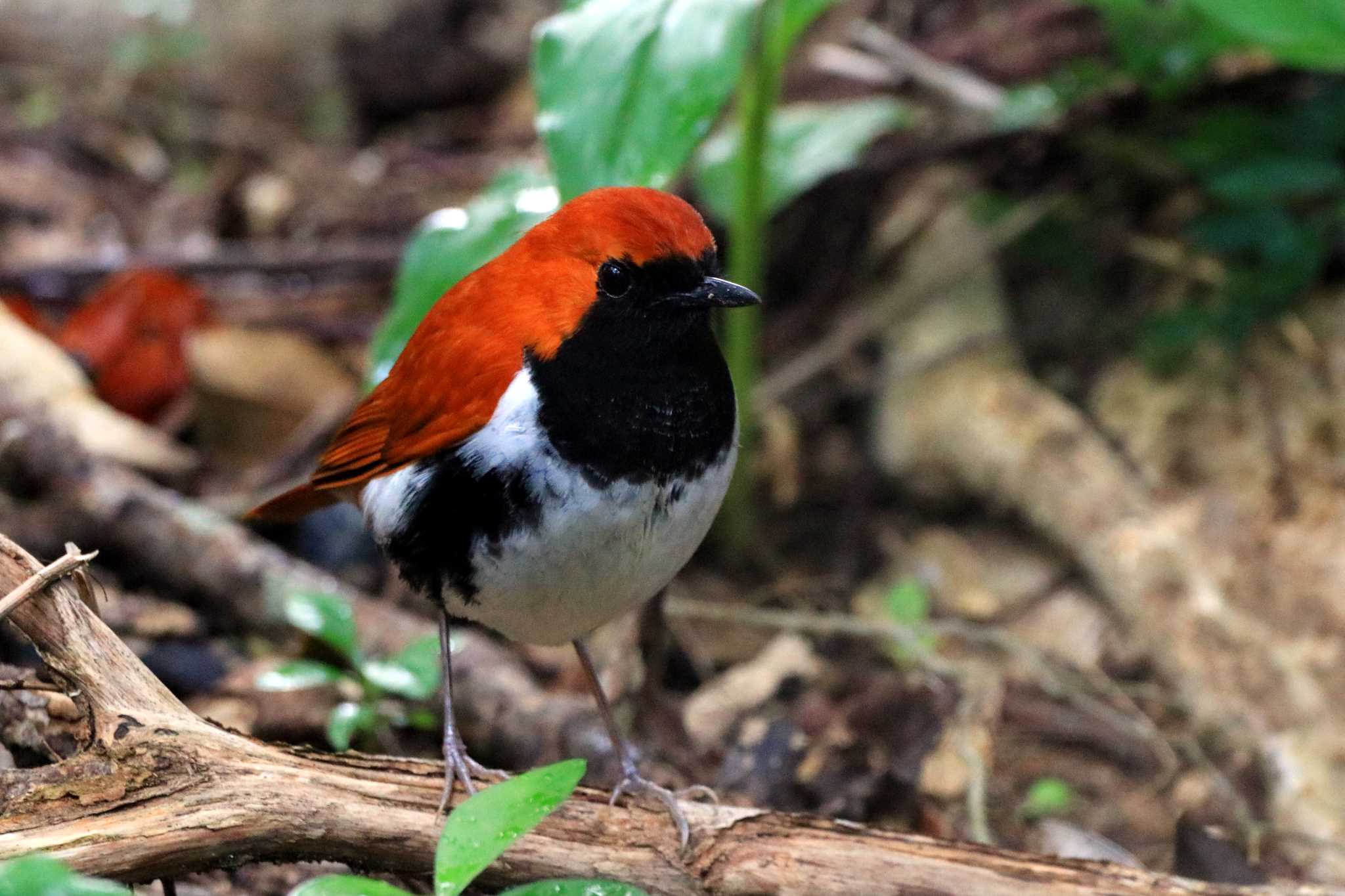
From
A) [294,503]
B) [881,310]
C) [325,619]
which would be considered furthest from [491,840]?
[881,310]

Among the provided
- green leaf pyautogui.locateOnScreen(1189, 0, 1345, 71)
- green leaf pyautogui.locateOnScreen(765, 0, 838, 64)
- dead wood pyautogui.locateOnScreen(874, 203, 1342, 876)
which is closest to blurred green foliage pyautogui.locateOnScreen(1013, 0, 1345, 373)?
green leaf pyautogui.locateOnScreen(1189, 0, 1345, 71)

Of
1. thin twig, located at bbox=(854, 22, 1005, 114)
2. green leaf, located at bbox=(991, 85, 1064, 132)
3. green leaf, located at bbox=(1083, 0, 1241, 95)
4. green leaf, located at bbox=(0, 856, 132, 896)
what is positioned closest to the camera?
green leaf, located at bbox=(0, 856, 132, 896)

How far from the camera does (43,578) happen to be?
2.21 metres

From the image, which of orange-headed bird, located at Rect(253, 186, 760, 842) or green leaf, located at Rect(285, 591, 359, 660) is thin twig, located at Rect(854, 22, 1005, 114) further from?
green leaf, located at Rect(285, 591, 359, 660)

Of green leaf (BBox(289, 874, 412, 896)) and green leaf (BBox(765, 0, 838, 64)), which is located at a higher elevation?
green leaf (BBox(765, 0, 838, 64))

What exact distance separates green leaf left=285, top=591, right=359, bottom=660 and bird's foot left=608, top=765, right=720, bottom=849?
2.65 feet

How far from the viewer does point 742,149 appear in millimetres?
4254

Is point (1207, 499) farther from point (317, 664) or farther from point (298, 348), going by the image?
point (298, 348)

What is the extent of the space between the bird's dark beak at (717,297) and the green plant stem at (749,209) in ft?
4.36

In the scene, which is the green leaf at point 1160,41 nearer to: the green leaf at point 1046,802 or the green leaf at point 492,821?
the green leaf at point 1046,802

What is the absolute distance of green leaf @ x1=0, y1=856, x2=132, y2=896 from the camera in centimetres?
145

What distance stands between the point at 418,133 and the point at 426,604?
13.3 ft

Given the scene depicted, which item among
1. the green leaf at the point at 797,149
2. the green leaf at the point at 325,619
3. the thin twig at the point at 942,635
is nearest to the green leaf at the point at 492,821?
the green leaf at the point at 325,619

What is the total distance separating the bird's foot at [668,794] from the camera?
2.43 metres
